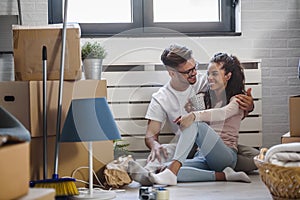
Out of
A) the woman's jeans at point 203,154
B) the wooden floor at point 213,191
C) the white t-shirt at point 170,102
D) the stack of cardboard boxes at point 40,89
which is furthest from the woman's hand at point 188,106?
the stack of cardboard boxes at point 40,89

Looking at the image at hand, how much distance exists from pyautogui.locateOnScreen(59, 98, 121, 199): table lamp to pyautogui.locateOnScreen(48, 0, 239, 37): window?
3.60 ft

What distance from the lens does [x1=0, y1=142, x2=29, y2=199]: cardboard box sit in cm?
167

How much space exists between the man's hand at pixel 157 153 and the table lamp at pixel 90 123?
2.26 ft

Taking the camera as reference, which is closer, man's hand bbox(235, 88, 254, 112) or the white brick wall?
man's hand bbox(235, 88, 254, 112)

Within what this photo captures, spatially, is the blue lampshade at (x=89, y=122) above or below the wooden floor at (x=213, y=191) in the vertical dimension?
above

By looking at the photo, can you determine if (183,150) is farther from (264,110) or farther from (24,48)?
(24,48)

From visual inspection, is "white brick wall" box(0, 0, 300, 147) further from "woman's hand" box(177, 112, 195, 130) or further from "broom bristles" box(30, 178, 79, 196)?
"broom bristles" box(30, 178, 79, 196)

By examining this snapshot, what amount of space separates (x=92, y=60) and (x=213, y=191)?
1.04 meters

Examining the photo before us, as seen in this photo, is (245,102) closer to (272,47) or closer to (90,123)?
(272,47)

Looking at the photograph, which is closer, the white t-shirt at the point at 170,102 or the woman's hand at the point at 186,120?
the woman's hand at the point at 186,120

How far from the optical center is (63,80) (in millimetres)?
3291

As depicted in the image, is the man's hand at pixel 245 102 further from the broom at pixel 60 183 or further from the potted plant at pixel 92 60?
the broom at pixel 60 183

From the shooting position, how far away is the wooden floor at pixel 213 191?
3.02m

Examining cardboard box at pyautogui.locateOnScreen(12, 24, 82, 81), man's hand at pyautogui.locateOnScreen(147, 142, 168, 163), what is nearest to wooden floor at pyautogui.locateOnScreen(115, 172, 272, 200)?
man's hand at pyautogui.locateOnScreen(147, 142, 168, 163)
